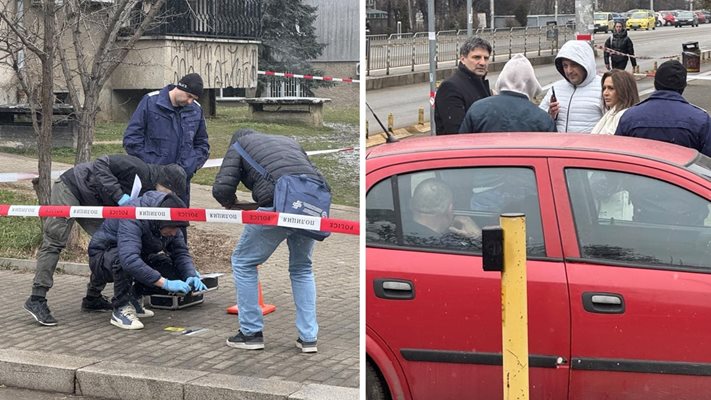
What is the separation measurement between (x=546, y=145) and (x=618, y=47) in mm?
19472

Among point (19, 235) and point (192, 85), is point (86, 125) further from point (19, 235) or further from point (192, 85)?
point (192, 85)

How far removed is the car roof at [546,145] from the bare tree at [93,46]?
4779mm

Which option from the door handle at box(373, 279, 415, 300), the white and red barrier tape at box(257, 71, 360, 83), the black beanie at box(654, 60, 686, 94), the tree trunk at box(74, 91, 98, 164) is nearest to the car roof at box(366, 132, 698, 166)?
the white and red barrier tape at box(257, 71, 360, 83)

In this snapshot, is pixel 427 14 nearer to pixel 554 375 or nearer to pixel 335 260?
pixel 554 375

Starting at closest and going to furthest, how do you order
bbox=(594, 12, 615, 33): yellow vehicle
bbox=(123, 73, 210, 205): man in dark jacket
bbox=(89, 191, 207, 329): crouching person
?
bbox=(89, 191, 207, 329): crouching person → bbox=(123, 73, 210, 205): man in dark jacket → bbox=(594, 12, 615, 33): yellow vehicle

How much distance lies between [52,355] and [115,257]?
0.84m

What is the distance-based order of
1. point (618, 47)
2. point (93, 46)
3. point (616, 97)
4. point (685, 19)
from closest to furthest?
point (616, 97) → point (93, 46) → point (618, 47) → point (685, 19)

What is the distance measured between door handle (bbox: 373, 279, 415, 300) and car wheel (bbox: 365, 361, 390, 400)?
1.11 feet

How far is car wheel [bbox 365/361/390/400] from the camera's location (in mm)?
4418

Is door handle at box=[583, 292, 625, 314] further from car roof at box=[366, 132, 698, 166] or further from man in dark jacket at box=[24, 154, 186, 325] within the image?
man in dark jacket at box=[24, 154, 186, 325]

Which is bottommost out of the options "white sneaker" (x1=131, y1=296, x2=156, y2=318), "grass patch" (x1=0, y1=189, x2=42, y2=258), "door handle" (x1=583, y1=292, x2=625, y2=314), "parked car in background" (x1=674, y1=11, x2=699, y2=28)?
"white sneaker" (x1=131, y1=296, x2=156, y2=318)

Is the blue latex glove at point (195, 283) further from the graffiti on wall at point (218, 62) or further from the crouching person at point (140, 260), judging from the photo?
the graffiti on wall at point (218, 62)

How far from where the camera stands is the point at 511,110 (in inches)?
219

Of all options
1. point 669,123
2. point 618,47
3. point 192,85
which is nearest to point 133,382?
point 192,85
